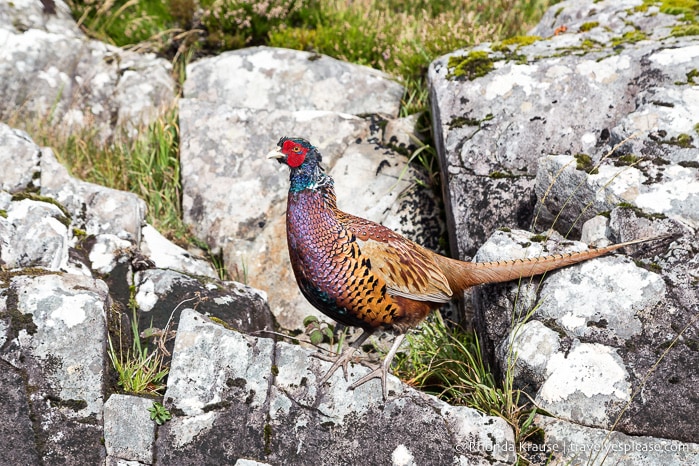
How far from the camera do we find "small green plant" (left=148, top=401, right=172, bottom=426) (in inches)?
143

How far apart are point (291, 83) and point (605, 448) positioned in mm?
4449

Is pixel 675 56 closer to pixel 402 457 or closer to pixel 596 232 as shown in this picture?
pixel 596 232

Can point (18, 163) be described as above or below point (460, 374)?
above

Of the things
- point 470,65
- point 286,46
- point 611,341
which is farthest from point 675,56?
point 286,46

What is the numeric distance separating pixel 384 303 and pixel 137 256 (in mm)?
1814

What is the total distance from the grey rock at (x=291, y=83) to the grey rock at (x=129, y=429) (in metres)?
3.53

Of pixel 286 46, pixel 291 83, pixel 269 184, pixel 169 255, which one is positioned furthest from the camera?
pixel 286 46

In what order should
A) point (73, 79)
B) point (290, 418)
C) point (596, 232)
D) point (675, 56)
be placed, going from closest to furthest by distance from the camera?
point (290, 418) → point (596, 232) → point (675, 56) → point (73, 79)

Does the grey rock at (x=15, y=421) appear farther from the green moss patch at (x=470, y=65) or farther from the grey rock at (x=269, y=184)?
the green moss patch at (x=470, y=65)

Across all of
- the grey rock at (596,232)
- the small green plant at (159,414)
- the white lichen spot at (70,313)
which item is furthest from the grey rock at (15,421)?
the grey rock at (596,232)

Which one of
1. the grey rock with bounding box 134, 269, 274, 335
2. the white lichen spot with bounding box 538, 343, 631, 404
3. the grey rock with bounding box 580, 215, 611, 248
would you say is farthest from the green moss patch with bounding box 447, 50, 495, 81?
the white lichen spot with bounding box 538, 343, 631, 404

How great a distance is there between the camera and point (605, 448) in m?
3.61

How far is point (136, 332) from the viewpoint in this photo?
4.07 meters

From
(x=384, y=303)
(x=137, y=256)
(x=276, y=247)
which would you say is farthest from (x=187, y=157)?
(x=384, y=303)
